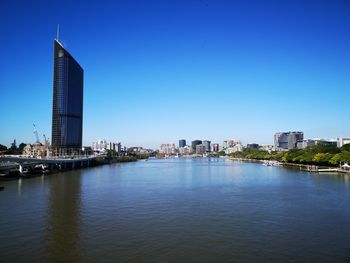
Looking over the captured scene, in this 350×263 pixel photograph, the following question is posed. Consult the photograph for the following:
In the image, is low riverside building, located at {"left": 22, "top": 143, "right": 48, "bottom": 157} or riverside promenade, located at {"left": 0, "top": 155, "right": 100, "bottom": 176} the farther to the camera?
low riverside building, located at {"left": 22, "top": 143, "right": 48, "bottom": 157}

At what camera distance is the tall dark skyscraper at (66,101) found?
107438 millimetres

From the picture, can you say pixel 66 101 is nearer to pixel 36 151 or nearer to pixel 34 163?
pixel 36 151

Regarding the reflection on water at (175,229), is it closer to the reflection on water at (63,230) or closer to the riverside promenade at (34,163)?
the reflection on water at (63,230)

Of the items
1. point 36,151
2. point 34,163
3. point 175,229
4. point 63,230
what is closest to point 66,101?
point 36,151

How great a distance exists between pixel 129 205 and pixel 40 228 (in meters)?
7.70

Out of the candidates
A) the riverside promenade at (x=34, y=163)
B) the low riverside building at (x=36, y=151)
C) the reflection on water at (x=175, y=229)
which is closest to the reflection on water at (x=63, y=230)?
the reflection on water at (x=175, y=229)

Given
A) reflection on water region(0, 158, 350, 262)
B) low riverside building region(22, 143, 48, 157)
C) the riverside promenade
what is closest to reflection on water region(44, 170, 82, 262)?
reflection on water region(0, 158, 350, 262)

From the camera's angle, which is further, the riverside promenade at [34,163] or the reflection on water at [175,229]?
the riverside promenade at [34,163]

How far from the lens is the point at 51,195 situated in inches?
1156

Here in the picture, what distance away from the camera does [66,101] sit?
365ft

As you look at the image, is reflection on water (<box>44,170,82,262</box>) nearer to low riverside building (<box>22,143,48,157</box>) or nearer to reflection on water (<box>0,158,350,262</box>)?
reflection on water (<box>0,158,350,262</box>)

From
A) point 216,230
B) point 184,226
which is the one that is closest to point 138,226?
point 184,226

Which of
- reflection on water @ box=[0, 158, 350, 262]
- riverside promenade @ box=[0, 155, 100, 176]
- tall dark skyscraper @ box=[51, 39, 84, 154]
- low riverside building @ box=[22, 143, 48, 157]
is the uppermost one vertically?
tall dark skyscraper @ box=[51, 39, 84, 154]

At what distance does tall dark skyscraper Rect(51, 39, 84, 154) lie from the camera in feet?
352
